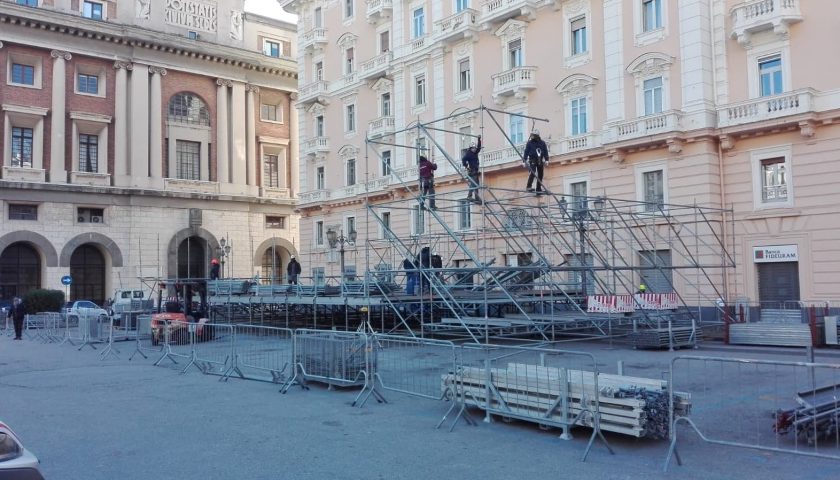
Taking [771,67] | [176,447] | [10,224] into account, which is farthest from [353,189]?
[176,447]

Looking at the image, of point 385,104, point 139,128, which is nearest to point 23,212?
point 139,128

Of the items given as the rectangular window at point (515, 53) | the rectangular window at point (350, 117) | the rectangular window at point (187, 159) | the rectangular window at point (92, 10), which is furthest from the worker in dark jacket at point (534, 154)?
the rectangular window at point (92, 10)

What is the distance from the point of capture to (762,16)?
2228cm

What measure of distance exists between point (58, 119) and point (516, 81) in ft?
92.8

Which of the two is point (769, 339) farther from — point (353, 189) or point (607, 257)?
point (353, 189)

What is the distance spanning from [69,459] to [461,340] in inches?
478

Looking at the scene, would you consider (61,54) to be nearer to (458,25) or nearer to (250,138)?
(250,138)

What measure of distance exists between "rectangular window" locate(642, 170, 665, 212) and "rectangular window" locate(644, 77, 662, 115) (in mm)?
2172

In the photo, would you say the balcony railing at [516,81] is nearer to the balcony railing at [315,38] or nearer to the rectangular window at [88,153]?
the balcony railing at [315,38]

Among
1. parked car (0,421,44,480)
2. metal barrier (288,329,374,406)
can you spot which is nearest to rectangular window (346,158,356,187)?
metal barrier (288,329,374,406)

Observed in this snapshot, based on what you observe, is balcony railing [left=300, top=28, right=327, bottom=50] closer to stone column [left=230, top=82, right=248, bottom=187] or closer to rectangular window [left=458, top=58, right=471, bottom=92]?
stone column [left=230, top=82, right=248, bottom=187]

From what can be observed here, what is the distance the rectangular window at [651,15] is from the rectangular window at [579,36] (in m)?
2.54

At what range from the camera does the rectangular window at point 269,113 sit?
51.6m

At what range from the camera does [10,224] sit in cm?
3997
